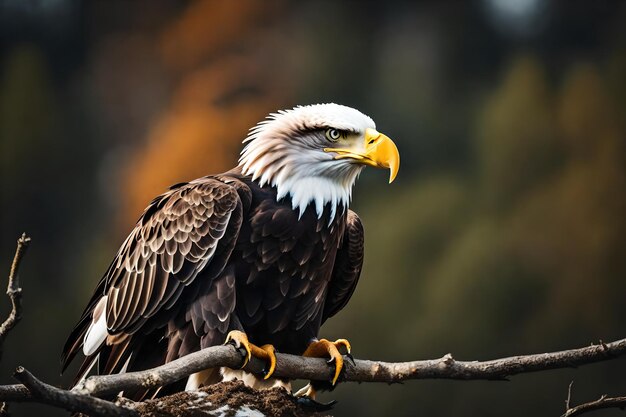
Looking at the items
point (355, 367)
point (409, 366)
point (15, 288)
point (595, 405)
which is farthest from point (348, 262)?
point (15, 288)

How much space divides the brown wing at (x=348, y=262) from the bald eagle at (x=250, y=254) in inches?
8.7

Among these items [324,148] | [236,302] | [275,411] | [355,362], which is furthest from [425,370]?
[324,148]

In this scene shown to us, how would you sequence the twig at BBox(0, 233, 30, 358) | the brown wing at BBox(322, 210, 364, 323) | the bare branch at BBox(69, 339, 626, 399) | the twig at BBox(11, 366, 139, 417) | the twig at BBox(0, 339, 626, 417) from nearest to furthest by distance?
the twig at BBox(11, 366, 139, 417) → the twig at BBox(0, 233, 30, 358) → the twig at BBox(0, 339, 626, 417) → the bare branch at BBox(69, 339, 626, 399) → the brown wing at BBox(322, 210, 364, 323)

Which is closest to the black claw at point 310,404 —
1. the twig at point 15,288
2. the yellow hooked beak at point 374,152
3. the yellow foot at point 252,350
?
the yellow foot at point 252,350

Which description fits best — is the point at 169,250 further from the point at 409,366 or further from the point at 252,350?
the point at 409,366

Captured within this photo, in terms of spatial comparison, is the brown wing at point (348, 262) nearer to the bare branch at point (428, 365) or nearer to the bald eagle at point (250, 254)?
the bald eagle at point (250, 254)

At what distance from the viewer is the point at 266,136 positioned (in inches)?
119

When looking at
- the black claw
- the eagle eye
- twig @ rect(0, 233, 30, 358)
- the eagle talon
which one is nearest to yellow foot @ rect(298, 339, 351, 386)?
the eagle talon

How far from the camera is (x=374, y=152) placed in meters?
2.86

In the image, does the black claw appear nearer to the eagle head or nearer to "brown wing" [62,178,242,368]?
"brown wing" [62,178,242,368]

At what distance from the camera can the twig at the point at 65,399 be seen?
5.34ft

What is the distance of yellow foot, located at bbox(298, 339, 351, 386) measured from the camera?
267cm

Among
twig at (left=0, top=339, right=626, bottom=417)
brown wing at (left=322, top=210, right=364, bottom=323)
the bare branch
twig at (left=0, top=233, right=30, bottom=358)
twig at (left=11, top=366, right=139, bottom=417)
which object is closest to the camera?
twig at (left=11, top=366, right=139, bottom=417)

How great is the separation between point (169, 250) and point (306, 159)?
577 mm
